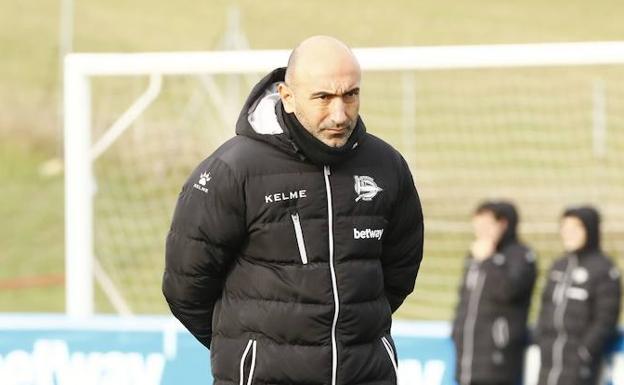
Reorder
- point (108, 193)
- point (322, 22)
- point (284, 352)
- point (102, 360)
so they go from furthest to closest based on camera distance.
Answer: point (322, 22) < point (108, 193) < point (102, 360) < point (284, 352)

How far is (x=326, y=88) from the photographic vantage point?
4469 mm

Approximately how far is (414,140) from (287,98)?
15.8 meters

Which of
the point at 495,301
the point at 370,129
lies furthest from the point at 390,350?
the point at 370,129

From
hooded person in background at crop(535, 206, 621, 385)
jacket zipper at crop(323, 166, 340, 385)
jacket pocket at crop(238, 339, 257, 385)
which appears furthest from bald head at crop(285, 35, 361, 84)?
hooded person in background at crop(535, 206, 621, 385)

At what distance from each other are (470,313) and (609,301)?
98 centimetres

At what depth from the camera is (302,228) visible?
15.1ft

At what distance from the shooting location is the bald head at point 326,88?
4.48 meters

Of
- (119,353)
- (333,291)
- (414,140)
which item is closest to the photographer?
(333,291)

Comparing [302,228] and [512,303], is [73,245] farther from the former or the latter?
[302,228]

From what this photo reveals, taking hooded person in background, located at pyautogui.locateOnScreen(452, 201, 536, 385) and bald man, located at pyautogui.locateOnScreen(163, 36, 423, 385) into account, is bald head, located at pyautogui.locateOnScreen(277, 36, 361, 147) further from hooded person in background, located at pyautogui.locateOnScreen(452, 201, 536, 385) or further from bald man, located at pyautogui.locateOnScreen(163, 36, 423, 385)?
hooded person in background, located at pyautogui.locateOnScreen(452, 201, 536, 385)

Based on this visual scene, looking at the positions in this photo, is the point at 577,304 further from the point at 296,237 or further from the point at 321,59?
the point at 321,59

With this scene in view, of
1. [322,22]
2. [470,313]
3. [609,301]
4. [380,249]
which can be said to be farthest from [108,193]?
[322,22]

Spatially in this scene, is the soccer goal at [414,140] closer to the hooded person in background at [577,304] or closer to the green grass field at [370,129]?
the green grass field at [370,129]

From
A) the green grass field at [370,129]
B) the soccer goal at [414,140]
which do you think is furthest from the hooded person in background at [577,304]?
the green grass field at [370,129]
